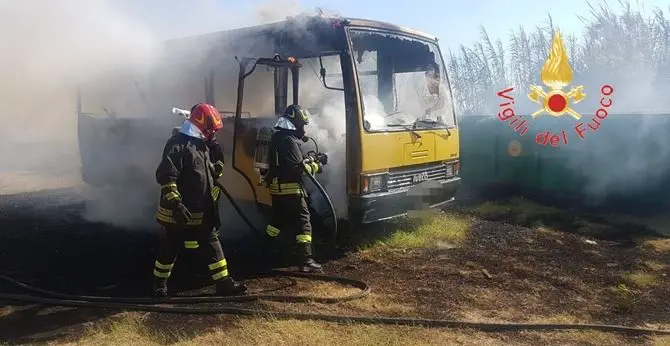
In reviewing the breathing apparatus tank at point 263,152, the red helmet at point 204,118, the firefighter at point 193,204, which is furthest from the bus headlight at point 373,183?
the red helmet at point 204,118

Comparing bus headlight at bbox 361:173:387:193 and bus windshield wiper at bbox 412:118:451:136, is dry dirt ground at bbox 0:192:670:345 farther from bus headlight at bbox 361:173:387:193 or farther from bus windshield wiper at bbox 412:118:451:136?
bus windshield wiper at bbox 412:118:451:136

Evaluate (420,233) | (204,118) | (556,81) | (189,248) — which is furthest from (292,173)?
(556,81)

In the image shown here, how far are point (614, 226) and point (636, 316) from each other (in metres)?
3.54

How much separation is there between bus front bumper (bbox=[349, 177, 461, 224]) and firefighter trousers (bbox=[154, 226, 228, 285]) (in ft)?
4.96

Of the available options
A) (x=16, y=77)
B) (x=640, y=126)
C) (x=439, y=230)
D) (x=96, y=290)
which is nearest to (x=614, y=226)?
(x=640, y=126)

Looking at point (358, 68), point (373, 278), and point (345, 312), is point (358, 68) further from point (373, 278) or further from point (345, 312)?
point (345, 312)

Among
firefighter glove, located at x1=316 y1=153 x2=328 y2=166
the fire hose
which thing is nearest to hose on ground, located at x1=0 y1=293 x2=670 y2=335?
the fire hose

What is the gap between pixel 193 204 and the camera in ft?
14.1

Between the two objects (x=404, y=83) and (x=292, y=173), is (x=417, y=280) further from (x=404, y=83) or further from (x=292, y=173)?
(x=404, y=83)

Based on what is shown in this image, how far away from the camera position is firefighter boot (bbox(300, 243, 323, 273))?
5129 mm

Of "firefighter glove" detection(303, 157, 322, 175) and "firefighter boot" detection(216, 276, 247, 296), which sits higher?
"firefighter glove" detection(303, 157, 322, 175)

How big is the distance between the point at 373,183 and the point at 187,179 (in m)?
1.94

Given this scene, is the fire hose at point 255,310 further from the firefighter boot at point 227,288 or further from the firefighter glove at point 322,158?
the firefighter glove at point 322,158

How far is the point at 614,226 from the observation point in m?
7.20
